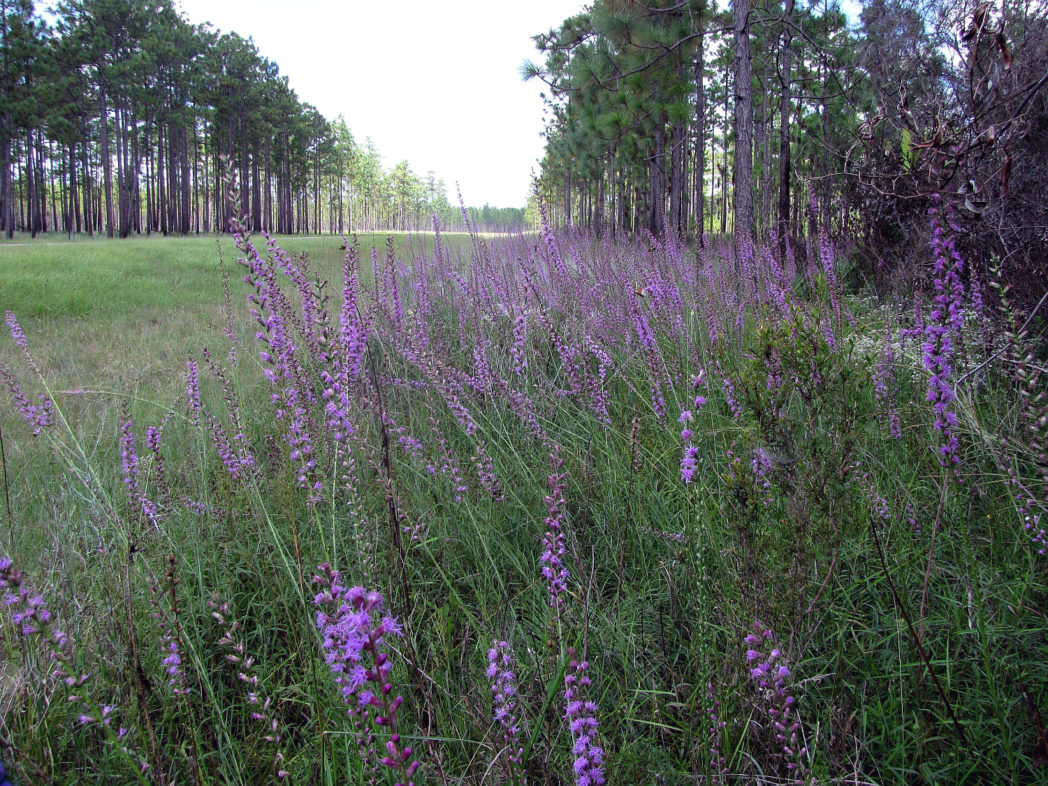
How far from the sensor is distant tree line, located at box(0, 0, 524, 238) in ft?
113

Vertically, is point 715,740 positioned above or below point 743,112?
below

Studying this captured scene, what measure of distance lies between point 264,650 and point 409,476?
1.22m

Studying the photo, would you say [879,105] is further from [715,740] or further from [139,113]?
[139,113]

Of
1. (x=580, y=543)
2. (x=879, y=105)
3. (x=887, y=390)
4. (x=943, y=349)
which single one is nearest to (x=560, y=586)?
(x=580, y=543)

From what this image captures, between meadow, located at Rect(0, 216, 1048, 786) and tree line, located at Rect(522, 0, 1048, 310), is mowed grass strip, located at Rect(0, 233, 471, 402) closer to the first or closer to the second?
meadow, located at Rect(0, 216, 1048, 786)

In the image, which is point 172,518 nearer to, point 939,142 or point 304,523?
point 304,523

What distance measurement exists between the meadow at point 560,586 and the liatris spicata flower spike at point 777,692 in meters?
0.01

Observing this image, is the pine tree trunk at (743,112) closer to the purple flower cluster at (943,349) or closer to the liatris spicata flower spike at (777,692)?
the purple flower cluster at (943,349)

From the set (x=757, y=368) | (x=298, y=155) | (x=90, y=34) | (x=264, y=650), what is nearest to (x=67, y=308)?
(x=264, y=650)

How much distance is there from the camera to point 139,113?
138ft

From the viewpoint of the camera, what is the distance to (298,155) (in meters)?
56.0

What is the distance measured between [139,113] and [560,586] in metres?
54.1

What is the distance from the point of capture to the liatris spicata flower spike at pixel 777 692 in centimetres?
123

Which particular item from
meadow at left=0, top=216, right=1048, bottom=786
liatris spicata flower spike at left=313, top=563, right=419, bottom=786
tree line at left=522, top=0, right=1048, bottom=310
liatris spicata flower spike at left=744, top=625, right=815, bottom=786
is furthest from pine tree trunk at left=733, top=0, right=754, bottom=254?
liatris spicata flower spike at left=313, top=563, right=419, bottom=786
